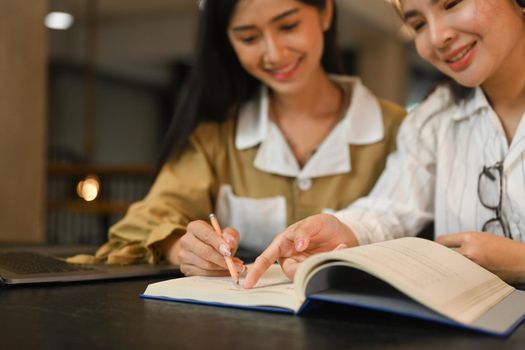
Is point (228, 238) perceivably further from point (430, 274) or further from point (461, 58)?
point (461, 58)

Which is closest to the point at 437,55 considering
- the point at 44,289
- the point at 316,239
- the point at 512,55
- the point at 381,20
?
the point at 512,55

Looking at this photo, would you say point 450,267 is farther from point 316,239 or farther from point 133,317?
point 133,317

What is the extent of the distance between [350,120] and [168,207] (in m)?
0.54

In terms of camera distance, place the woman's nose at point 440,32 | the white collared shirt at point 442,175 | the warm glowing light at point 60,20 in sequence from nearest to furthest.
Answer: the woman's nose at point 440,32 < the white collared shirt at point 442,175 < the warm glowing light at point 60,20

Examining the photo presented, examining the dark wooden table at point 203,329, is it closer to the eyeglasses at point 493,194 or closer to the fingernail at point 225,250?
the fingernail at point 225,250

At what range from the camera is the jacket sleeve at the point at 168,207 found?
1.46 metres

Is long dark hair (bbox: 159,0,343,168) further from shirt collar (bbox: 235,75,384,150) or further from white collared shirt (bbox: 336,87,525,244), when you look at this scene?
white collared shirt (bbox: 336,87,525,244)

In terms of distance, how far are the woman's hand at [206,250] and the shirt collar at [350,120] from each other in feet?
2.17

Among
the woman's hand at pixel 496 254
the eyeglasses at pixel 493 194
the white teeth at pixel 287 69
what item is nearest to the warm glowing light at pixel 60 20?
the white teeth at pixel 287 69

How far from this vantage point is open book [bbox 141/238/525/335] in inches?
31.0

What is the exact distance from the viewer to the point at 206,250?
1166 millimetres

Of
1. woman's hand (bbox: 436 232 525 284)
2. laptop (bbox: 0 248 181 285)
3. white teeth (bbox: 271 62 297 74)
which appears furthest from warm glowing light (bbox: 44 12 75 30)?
woman's hand (bbox: 436 232 525 284)

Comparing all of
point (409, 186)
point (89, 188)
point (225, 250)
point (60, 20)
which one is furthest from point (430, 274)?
point (60, 20)

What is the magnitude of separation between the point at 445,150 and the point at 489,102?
0.14 metres
